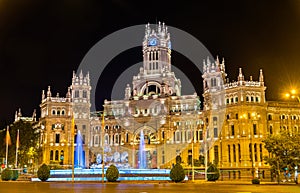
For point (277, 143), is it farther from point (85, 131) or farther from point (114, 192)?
point (85, 131)

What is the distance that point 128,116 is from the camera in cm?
11494

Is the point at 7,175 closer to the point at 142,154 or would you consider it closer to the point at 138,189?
the point at 138,189

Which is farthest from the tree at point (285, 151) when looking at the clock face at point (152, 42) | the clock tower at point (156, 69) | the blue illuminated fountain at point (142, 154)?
the clock face at point (152, 42)

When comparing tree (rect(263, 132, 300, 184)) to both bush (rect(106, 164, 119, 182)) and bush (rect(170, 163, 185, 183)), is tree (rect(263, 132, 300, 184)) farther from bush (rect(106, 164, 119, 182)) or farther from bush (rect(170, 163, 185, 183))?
bush (rect(106, 164, 119, 182))

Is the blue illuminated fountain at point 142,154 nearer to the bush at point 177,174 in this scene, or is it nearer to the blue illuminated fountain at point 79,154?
the blue illuminated fountain at point 79,154

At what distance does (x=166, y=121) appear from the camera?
110m

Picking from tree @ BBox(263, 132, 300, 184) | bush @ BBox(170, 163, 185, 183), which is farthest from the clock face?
bush @ BBox(170, 163, 185, 183)

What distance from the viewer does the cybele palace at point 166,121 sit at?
93.1m

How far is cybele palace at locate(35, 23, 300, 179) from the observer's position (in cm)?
9312

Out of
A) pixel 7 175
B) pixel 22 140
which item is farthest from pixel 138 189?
pixel 22 140

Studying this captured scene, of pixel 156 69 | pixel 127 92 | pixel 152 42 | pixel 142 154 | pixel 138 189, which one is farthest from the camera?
pixel 152 42

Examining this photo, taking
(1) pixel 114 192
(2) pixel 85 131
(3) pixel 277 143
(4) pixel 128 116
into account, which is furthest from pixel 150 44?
(1) pixel 114 192

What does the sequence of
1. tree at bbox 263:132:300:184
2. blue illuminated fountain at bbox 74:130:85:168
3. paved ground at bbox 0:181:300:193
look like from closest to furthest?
1. paved ground at bbox 0:181:300:193
2. tree at bbox 263:132:300:184
3. blue illuminated fountain at bbox 74:130:85:168

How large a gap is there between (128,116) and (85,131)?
47.2ft
